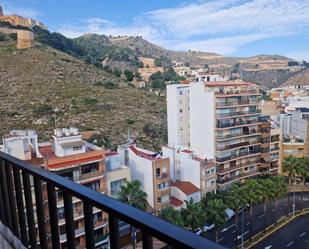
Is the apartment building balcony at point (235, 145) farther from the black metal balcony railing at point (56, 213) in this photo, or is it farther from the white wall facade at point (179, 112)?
the black metal balcony railing at point (56, 213)

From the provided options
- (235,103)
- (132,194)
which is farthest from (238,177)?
(132,194)

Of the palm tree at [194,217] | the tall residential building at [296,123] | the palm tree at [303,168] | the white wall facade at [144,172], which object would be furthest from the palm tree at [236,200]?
the tall residential building at [296,123]

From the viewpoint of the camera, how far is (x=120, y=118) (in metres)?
23.2

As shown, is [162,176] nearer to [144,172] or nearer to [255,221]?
[144,172]

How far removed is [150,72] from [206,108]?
113 feet

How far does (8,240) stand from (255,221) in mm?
12885

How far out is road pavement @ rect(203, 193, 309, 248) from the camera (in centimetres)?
1116

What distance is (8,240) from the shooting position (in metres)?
1.62

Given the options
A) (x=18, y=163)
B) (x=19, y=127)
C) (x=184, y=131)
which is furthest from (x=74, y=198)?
(x=19, y=127)

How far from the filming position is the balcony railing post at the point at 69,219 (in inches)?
37.2

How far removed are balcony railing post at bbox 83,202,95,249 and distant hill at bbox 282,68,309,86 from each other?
59417 mm

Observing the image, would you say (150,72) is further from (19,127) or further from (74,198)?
(74,198)

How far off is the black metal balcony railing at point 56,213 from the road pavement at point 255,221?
930 centimetres

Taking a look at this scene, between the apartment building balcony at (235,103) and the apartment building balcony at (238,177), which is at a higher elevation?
the apartment building balcony at (235,103)
